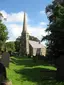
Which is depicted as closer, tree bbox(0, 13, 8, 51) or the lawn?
the lawn

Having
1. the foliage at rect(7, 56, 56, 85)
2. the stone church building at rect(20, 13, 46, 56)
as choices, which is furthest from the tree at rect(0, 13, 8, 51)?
the stone church building at rect(20, 13, 46, 56)

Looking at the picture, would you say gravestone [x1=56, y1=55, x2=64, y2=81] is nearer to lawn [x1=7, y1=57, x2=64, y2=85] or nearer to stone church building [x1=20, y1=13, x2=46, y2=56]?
lawn [x1=7, y1=57, x2=64, y2=85]

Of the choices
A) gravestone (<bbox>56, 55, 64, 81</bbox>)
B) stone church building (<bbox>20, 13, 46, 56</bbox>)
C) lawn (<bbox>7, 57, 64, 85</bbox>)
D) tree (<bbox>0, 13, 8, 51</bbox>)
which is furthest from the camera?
stone church building (<bbox>20, 13, 46, 56</bbox>)

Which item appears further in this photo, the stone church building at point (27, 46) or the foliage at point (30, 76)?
the stone church building at point (27, 46)

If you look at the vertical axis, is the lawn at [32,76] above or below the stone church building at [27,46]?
above

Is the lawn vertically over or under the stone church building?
over

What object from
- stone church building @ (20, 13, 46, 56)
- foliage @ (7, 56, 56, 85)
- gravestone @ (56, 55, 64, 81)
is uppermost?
gravestone @ (56, 55, 64, 81)

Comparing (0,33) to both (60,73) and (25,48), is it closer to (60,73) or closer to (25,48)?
(60,73)

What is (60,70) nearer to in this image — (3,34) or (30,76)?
(30,76)

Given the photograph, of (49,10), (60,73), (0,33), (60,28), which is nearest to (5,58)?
(60,28)

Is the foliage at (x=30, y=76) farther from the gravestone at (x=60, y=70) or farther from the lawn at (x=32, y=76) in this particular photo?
the gravestone at (x=60, y=70)

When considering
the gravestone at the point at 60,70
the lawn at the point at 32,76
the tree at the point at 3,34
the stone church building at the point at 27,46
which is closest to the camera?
the lawn at the point at 32,76

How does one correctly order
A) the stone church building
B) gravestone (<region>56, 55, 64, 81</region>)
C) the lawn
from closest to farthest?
the lawn
gravestone (<region>56, 55, 64, 81</region>)
the stone church building

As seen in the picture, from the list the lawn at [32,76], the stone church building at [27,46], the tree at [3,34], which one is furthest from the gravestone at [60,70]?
the stone church building at [27,46]
